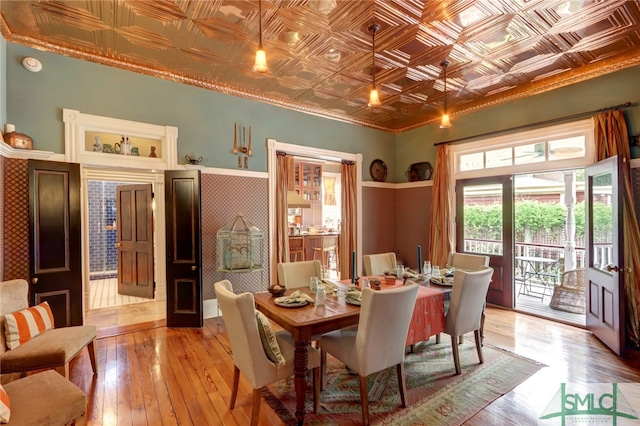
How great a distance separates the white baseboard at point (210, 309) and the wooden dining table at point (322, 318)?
1.92 meters

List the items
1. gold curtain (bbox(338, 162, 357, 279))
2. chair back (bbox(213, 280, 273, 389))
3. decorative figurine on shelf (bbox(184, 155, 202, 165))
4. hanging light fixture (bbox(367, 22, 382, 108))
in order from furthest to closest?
gold curtain (bbox(338, 162, 357, 279)), decorative figurine on shelf (bbox(184, 155, 202, 165)), hanging light fixture (bbox(367, 22, 382, 108)), chair back (bbox(213, 280, 273, 389))

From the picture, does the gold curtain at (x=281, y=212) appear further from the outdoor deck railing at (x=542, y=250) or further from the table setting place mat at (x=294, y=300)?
the outdoor deck railing at (x=542, y=250)

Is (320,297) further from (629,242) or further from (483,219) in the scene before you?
(483,219)

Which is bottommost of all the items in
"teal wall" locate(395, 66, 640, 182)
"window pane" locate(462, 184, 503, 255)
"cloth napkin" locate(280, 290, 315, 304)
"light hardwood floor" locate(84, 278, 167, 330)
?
"light hardwood floor" locate(84, 278, 167, 330)

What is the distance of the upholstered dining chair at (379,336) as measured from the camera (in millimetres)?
2051

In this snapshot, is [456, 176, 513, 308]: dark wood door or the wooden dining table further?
[456, 176, 513, 308]: dark wood door

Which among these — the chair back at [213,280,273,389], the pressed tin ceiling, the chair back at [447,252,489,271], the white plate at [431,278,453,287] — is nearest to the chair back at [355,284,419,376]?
the chair back at [213,280,273,389]

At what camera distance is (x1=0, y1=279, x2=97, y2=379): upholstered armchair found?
225cm

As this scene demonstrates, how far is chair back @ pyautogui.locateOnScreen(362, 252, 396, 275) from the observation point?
12.8 feet

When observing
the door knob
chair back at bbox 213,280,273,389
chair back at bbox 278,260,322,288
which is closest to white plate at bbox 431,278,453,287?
chair back at bbox 278,260,322,288

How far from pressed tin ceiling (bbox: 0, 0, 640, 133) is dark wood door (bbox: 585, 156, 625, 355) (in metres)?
1.35

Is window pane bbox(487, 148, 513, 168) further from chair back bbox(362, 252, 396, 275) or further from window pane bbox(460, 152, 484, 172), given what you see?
chair back bbox(362, 252, 396, 275)

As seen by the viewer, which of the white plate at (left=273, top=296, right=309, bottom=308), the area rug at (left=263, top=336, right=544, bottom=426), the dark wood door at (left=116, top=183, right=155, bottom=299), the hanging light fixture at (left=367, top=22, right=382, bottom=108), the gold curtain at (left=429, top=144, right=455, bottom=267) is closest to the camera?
the area rug at (left=263, top=336, right=544, bottom=426)

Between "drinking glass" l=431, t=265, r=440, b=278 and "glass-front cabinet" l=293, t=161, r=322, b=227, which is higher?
"glass-front cabinet" l=293, t=161, r=322, b=227
